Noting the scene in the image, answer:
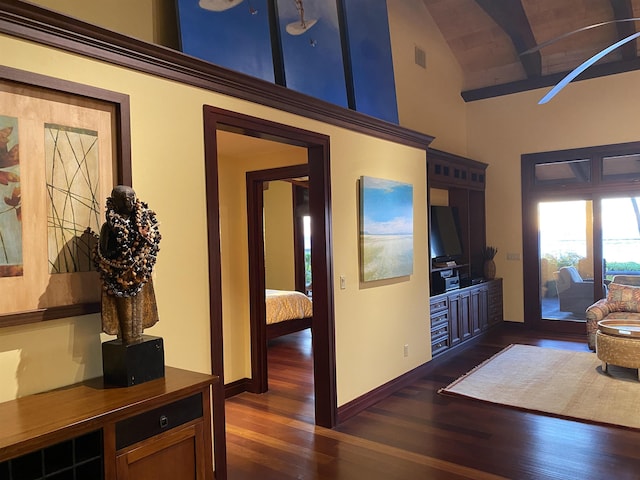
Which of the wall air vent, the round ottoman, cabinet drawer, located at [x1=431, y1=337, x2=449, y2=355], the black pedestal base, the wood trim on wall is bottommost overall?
cabinet drawer, located at [x1=431, y1=337, x2=449, y2=355]

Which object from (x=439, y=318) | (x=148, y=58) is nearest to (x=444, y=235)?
(x=439, y=318)

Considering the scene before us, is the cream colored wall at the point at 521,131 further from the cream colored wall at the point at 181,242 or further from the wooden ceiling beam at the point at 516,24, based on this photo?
the cream colored wall at the point at 181,242

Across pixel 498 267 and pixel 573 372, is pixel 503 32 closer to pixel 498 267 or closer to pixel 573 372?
pixel 498 267

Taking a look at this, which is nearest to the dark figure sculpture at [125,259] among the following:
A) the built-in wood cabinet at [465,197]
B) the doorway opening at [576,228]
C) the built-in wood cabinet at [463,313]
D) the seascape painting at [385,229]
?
the seascape painting at [385,229]

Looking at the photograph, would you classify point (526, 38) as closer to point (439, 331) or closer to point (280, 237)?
point (439, 331)

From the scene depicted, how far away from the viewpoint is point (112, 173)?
7.72 ft

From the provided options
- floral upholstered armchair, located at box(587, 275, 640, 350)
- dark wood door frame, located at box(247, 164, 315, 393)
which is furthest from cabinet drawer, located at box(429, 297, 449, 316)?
dark wood door frame, located at box(247, 164, 315, 393)

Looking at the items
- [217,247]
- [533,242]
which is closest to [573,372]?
[533,242]

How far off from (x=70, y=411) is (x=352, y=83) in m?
3.50

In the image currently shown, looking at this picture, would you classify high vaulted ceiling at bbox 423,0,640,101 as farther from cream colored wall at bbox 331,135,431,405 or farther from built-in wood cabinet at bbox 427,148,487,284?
cream colored wall at bbox 331,135,431,405

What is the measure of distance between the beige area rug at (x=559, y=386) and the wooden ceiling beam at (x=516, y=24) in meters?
4.30

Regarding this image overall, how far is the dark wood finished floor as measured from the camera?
3141mm

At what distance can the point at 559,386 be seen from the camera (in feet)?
15.4

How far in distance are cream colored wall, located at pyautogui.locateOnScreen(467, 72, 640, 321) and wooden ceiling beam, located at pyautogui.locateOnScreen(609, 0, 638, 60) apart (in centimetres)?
29
